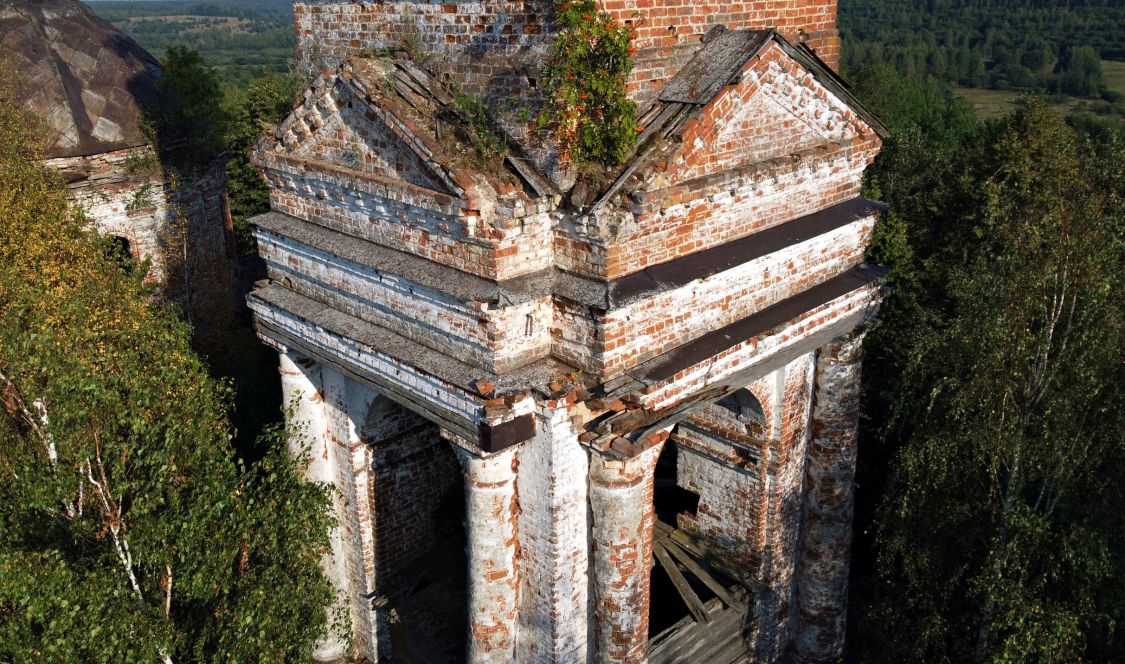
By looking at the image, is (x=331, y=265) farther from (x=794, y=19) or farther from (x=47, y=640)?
(x=794, y=19)

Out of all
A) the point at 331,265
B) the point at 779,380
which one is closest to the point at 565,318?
the point at 331,265

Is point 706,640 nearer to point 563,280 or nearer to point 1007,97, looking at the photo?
point 563,280

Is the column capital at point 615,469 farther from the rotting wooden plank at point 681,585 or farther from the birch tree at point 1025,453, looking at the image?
the rotting wooden plank at point 681,585

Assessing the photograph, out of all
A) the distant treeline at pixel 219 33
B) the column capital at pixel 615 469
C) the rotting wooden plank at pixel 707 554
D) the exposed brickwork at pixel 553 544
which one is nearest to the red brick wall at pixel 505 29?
the exposed brickwork at pixel 553 544

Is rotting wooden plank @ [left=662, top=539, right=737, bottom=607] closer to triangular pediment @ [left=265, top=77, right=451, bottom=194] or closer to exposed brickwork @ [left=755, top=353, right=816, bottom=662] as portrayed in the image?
exposed brickwork @ [left=755, top=353, right=816, bottom=662]

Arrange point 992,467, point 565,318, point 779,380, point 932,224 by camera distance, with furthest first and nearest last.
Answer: point 932,224, point 779,380, point 992,467, point 565,318

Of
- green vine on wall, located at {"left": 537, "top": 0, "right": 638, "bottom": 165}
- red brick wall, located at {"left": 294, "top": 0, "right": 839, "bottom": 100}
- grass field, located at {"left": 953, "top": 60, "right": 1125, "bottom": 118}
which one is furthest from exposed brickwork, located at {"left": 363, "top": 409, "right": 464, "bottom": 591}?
grass field, located at {"left": 953, "top": 60, "right": 1125, "bottom": 118}
